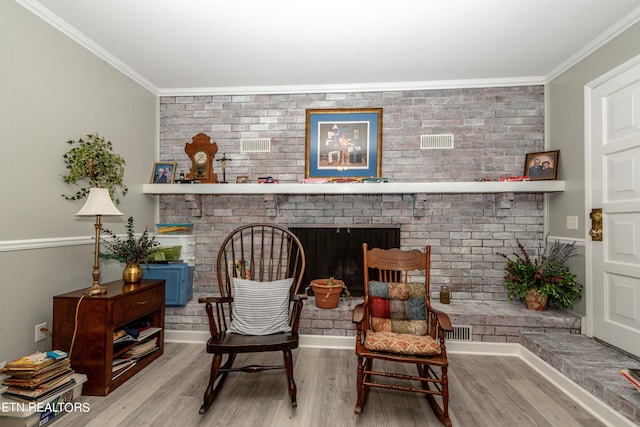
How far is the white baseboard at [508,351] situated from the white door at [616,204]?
0.57 m

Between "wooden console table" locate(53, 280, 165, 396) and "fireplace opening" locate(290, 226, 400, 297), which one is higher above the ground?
"fireplace opening" locate(290, 226, 400, 297)

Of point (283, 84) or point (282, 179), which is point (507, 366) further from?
point (283, 84)

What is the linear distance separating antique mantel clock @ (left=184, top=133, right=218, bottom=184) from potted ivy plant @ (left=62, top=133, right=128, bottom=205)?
0.66m

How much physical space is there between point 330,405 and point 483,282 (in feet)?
6.99

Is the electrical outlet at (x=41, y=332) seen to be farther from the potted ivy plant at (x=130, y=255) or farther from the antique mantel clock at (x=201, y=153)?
the antique mantel clock at (x=201, y=153)

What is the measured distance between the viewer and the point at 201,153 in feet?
11.0

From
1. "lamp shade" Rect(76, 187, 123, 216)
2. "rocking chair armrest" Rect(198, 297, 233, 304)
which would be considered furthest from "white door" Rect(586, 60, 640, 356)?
"lamp shade" Rect(76, 187, 123, 216)

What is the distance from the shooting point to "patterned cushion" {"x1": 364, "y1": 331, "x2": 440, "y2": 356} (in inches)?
72.7

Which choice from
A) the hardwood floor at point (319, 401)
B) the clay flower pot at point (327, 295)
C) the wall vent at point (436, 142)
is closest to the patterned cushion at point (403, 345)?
the hardwood floor at point (319, 401)

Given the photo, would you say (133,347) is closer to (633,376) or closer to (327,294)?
(327,294)

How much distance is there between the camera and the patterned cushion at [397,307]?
224cm

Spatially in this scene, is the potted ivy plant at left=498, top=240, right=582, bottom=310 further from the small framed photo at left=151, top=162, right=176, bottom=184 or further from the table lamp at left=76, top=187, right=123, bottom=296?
the small framed photo at left=151, top=162, right=176, bottom=184

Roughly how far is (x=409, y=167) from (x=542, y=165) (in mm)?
1281

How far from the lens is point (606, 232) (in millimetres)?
2484
